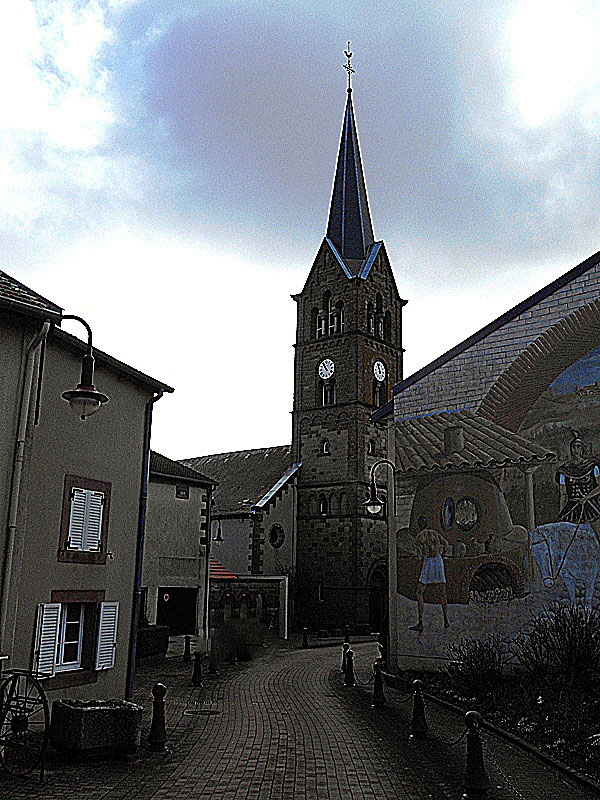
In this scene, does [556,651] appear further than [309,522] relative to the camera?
No

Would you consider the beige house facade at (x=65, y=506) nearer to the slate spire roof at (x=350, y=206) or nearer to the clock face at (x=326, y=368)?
the clock face at (x=326, y=368)

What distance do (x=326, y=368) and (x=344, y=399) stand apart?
2.47 meters

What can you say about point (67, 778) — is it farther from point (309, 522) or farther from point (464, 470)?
point (309, 522)

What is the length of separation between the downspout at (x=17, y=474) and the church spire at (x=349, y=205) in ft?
120

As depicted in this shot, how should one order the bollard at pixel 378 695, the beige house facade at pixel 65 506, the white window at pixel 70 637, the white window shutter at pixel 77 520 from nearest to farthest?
the beige house facade at pixel 65 506 < the white window at pixel 70 637 < the white window shutter at pixel 77 520 < the bollard at pixel 378 695

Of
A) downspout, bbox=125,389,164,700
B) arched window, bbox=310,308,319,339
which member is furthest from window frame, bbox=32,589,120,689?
arched window, bbox=310,308,319,339

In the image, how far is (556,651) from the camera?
1466cm

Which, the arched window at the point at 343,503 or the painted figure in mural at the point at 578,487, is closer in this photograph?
the painted figure in mural at the point at 578,487

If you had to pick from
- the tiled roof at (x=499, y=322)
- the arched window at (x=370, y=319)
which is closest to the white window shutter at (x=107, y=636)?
the tiled roof at (x=499, y=322)

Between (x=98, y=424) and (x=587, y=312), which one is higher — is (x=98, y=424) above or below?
below

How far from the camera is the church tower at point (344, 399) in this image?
40406mm

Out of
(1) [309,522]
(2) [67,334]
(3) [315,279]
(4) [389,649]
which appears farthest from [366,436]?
(2) [67,334]

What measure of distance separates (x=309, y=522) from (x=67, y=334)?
104 ft

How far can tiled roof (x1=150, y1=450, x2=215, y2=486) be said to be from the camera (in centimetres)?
2725
